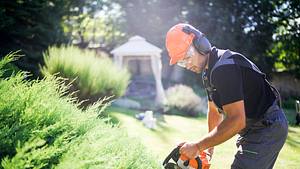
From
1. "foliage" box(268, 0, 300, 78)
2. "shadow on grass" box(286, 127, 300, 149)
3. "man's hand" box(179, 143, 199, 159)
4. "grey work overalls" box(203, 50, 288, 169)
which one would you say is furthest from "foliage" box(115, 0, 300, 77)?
"man's hand" box(179, 143, 199, 159)

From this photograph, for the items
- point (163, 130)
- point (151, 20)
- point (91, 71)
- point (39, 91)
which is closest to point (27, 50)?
point (91, 71)

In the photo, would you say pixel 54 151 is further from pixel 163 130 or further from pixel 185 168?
pixel 163 130

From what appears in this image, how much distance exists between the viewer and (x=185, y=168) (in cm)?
300

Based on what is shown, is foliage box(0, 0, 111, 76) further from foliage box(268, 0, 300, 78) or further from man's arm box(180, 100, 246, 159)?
foliage box(268, 0, 300, 78)

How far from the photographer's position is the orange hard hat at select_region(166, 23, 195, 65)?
3.06 m

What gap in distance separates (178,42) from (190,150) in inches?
33.3

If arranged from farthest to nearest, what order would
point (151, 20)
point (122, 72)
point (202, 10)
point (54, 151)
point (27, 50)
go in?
point (151, 20)
point (202, 10)
point (27, 50)
point (122, 72)
point (54, 151)

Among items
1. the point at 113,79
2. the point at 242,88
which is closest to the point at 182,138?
the point at 113,79

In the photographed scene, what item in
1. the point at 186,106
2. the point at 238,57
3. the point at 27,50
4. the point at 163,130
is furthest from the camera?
the point at 27,50

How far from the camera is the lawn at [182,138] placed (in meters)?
6.27

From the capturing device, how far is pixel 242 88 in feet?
9.13

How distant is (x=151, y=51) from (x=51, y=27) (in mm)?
4215

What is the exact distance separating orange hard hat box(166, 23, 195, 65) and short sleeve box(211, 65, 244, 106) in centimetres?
38

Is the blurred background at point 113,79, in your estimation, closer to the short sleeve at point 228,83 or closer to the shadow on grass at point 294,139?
the shadow on grass at point 294,139
